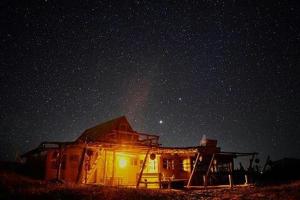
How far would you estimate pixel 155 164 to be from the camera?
31.0 meters

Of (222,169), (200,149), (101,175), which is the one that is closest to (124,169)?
(101,175)

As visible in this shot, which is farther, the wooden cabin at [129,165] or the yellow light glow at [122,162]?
the yellow light glow at [122,162]

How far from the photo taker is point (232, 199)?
15.1 metres

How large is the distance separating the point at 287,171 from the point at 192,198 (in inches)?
734

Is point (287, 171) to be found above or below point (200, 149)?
below

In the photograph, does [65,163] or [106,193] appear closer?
[106,193]

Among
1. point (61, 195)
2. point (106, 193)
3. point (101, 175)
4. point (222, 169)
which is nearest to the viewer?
point (61, 195)

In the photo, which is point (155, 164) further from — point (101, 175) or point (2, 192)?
point (2, 192)

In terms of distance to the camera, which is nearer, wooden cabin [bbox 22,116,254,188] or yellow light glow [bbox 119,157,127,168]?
wooden cabin [bbox 22,116,254,188]

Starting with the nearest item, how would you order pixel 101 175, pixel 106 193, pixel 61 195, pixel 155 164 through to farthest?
pixel 61 195 < pixel 106 193 < pixel 101 175 < pixel 155 164

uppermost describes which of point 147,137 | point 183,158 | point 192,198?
point 147,137

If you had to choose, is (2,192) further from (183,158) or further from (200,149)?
(183,158)

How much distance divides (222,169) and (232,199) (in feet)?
70.6

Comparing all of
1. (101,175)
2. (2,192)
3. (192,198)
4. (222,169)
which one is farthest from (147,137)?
(2,192)
